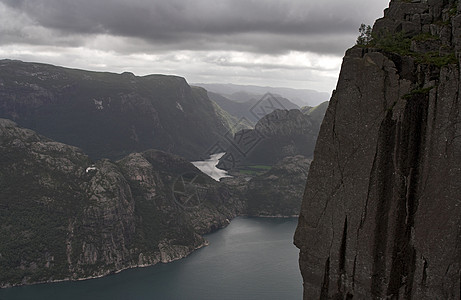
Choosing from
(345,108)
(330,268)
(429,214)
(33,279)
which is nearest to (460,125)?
(429,214)

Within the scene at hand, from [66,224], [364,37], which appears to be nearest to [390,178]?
[364,37]

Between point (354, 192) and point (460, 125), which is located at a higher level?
point (460, 125)

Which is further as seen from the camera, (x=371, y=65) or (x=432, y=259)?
(x=371, y=65)

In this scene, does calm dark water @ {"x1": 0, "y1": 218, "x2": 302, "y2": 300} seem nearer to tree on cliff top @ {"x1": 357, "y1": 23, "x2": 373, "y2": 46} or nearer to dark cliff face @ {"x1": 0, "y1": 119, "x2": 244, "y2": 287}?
dark cliff face @ {"x1": 0, "y1": 119, "x2": 244, "y2": 287}

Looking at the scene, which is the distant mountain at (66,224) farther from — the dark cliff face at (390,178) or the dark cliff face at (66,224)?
the dark cliff face at (390,178)

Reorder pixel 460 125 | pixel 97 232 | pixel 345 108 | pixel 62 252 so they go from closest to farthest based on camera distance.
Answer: pixel 460 125
pixel 345 108
pixel 62 252
pixel 97 232

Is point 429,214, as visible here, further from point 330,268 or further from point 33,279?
point 33,279
